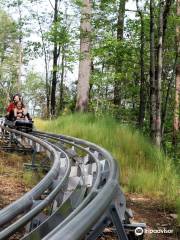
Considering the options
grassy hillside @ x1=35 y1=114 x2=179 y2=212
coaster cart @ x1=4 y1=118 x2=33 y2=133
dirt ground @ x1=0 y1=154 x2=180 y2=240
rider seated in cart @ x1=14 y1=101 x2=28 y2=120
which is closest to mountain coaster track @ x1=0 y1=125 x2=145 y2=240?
dirt ground @ x1=0 y1=154 x2=180 y2=240

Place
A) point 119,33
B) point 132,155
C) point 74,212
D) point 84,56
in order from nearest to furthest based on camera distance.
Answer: point 74,212, point 132,155, point 84,56, point 119,33

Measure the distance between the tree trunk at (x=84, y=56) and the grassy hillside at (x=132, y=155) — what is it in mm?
2520

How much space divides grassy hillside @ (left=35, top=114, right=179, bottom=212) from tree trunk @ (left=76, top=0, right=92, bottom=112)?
2520mm

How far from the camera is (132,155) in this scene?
10.1 metres

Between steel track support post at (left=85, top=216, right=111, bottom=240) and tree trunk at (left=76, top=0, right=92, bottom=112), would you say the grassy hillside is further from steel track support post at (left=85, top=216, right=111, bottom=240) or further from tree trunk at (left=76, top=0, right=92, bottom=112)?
steel track support post at (left=85, top=216, right=111, bottom=240)

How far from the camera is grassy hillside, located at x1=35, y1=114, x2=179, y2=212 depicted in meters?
7.94

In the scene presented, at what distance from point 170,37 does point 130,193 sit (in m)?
14.0

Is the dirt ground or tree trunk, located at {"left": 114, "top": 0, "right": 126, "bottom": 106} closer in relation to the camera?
the dirt ground

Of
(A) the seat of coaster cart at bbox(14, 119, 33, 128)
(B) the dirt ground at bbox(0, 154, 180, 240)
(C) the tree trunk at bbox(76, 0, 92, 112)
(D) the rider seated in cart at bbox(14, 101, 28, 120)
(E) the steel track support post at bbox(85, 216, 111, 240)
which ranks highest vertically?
(C) the tree trunk at bbox(76, 0, 92, 112)

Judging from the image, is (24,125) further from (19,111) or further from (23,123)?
(19,111)

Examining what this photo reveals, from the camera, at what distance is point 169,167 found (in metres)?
9.20

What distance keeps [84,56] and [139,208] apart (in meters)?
10.4

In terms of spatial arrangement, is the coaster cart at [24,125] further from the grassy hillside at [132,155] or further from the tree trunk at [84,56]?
the tree trunk at [84,56]

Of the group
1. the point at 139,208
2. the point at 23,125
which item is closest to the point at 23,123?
the point at 23,125
